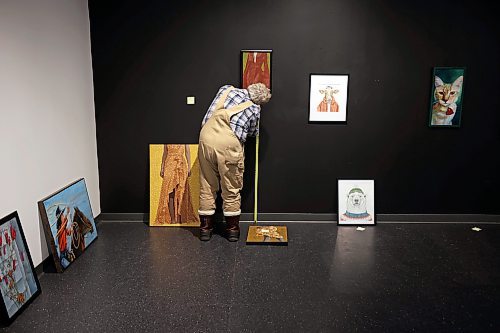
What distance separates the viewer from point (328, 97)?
407 centimetres

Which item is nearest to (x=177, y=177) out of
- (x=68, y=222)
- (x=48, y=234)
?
(x=68, y=222)

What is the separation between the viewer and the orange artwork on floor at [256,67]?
3.95 meters

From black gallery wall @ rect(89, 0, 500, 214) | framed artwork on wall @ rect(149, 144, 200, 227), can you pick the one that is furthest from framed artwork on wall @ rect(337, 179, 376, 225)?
framed artwork on wall @ rect(149, 144, 200, 227)

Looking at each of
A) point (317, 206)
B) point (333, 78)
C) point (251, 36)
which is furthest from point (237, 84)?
point (317, 206)

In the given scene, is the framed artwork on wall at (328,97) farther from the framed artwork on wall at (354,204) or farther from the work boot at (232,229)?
the work boot at (232,229)

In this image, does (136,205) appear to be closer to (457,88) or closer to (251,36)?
(251,36)

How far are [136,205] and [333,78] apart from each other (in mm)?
2202

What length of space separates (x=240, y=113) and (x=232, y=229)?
0.98 meters

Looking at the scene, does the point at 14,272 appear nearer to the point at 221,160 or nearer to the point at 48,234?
the point at 48,234

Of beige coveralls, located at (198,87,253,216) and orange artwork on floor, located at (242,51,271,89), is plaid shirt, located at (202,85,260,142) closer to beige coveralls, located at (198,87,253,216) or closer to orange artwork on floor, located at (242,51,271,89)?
beige coveralls, located at (198,87,253,216)

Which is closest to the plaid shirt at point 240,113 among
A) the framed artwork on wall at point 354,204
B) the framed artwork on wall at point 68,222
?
the framed artwork on wall at point 354,204

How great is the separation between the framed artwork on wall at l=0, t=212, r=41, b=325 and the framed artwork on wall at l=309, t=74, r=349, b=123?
101 inches

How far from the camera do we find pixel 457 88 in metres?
4.05

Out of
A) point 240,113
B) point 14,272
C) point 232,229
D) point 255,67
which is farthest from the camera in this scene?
point 255,67
